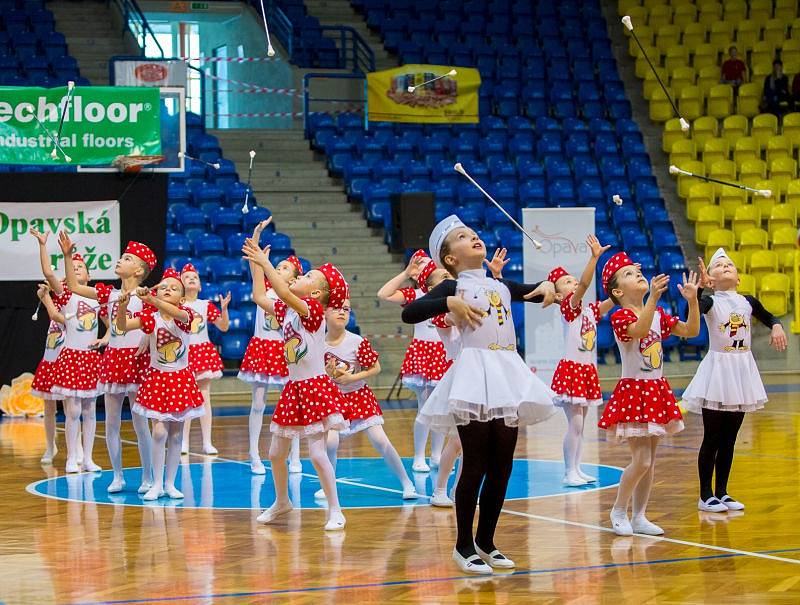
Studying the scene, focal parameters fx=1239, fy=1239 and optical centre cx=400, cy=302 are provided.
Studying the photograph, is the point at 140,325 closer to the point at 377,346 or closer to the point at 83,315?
the point at 83,315

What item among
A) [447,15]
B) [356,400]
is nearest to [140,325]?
[356,400]

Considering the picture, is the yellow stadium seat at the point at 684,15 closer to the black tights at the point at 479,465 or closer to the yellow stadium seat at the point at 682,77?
the yellow stadium seat at the point at 682,77

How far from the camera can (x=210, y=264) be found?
1572cm

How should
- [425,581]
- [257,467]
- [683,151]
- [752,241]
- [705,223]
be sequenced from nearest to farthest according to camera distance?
[425,581]
[257,467]
[752,241]
[705,223]
[683,151]

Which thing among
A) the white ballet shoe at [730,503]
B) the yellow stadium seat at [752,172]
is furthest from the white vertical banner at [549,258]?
the white ballet shoe at [730,503]

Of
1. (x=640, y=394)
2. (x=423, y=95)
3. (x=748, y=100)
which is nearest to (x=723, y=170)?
(x=748, y=100)

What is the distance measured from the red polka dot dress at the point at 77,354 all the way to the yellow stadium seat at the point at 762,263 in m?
10.9

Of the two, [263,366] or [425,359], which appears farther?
[263,366]

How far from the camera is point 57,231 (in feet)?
44.9

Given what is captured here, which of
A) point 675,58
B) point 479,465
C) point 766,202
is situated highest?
point 675,58

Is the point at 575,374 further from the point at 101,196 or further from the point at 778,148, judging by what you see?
the point at 778,148

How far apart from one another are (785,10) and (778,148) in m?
3.97

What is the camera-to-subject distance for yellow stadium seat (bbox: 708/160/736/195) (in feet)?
61.6

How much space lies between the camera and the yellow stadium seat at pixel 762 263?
1788cm
